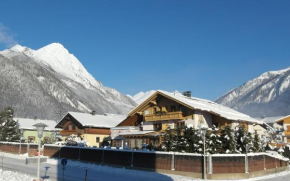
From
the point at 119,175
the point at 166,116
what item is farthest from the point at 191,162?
the point at 166,116

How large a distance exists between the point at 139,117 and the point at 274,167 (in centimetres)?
2524

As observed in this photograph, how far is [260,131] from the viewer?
6391 cm

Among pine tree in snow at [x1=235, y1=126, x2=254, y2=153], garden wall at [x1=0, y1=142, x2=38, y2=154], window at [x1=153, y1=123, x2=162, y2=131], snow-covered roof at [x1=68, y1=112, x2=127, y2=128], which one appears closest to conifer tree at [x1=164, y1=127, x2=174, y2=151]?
pine tree in snow at [x1=235, y1=126, x2=254, y2=153]

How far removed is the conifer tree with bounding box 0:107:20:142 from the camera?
190 ft

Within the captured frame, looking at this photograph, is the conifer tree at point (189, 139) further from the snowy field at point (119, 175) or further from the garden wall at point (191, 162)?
the snowy field at point (119, 175)

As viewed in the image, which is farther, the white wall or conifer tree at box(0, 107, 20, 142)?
conifer tree at box(0, 107, 20, 142)

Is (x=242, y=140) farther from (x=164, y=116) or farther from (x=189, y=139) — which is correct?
(x=164, y=116)

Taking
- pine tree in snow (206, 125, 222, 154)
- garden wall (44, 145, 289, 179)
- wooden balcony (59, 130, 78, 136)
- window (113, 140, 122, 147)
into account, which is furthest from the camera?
wooden balcony (59, 130, 78, 136)

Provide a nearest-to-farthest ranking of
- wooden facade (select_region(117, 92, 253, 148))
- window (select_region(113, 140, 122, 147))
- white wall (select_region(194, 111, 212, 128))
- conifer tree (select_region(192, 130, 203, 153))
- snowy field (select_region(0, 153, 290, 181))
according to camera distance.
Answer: snowy field (select_region(0, 153, 290, 181)), conifer tree (select_region(192, 130, 203, 153)), white wall (select_region(194, 111, 212, 128)), wooden facade (select_region(117, 92, 253, 148)), window (select_region(113, 140, 122, 147))


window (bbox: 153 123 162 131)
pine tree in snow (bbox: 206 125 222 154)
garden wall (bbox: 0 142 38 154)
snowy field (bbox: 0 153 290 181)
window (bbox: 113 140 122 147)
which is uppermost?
window (bbox: 153 123 162 131)

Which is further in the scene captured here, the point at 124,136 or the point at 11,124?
the point at 11,124

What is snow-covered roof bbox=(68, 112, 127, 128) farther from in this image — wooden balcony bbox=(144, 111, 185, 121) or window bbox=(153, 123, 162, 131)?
window bbox=(153, 123, 162, 131)

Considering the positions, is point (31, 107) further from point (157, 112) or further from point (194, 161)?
point (194, 161)

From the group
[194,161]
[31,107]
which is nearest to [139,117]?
[194,161]
